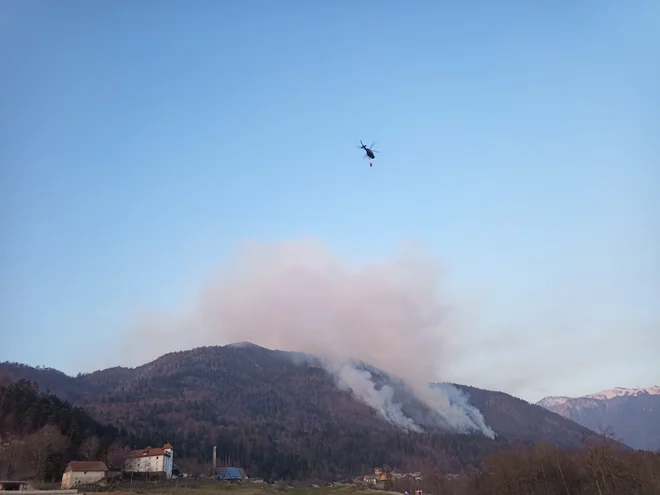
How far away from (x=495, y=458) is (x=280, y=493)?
6289 cm

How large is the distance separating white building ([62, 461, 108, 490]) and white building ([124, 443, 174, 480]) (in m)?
25.7

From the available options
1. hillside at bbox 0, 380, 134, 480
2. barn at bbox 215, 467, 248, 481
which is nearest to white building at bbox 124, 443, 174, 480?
hillside at bbox 0, 380, 134, 480

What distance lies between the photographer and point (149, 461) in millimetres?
140000

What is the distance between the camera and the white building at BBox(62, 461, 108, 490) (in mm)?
106000

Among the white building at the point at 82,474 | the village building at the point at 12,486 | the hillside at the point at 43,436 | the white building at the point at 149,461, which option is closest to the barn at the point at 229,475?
the white building at the point at 149,461

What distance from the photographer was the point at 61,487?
4053 inches

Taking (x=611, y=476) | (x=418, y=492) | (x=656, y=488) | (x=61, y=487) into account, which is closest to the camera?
(x=611, y=476)

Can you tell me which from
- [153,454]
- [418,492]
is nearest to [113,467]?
[153,454]

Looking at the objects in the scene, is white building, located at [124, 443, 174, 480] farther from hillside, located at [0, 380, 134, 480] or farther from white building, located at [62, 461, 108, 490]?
white building, located at [62, 461, 108, 490]

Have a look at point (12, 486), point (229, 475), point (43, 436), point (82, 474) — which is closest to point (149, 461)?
point (229, 475)

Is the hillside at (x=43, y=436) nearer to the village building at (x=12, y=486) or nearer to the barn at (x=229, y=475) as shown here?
the village building at (x=12, y=486)

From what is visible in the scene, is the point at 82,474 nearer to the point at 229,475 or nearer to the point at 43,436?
the point at 43,436

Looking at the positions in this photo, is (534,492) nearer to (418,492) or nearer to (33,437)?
(418,492)

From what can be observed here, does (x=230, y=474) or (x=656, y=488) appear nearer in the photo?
(x=656, y=488)
